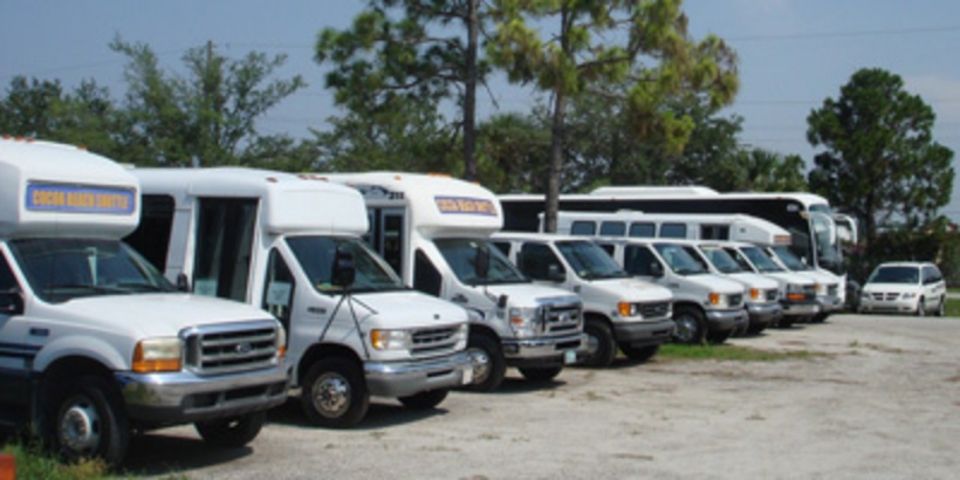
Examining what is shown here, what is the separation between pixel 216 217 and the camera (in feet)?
41.3

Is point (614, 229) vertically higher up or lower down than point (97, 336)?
higher up

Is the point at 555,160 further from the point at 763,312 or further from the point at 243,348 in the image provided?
the point at 243,348

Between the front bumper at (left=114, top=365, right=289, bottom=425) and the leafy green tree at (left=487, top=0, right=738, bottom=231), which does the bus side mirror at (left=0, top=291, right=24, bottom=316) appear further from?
the leafy green tree at (left=487, top=0, right=738, bottom=231)

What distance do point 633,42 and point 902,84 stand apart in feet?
121

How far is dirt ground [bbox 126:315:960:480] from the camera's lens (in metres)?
9.99

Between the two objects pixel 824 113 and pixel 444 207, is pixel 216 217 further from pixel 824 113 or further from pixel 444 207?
pixel 824 113

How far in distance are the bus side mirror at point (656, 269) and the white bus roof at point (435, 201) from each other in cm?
541

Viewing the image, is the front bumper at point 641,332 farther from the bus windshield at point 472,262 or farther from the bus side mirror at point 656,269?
the bus side mirror at point 656,269

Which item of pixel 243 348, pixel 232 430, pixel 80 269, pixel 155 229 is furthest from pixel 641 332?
pixel 80 269

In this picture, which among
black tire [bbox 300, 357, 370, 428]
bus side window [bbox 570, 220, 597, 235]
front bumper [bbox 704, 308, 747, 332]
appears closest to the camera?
black tire [bbox 300, 357, 370, 428]

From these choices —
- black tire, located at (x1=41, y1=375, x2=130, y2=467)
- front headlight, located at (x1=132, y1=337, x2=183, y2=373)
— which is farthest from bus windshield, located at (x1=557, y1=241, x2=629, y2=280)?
black tire, located at (x1=41, y1=375, x2=130, y2=467)

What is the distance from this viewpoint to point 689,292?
20797 millimetres

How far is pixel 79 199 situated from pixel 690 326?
13026mm

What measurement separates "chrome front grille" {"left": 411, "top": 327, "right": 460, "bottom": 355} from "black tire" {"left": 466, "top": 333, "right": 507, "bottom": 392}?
1975mm
